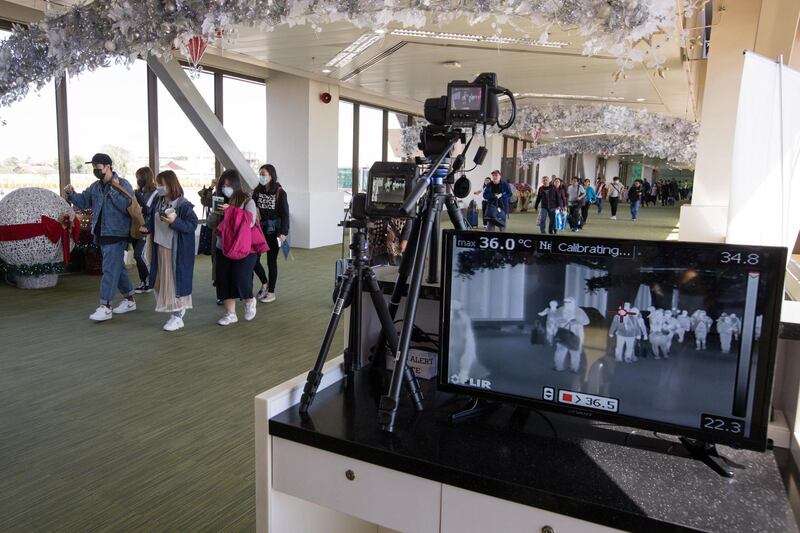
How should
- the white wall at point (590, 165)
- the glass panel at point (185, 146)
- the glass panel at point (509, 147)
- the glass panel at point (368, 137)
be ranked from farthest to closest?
the white wall at point (590, 165) → the glass panel at point (509, 147) → the glass panel at point (368, 137) → the glass panel at point (185, 146)

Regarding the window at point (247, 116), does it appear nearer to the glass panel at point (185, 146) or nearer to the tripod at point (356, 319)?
the glass panel at point (185, 146)

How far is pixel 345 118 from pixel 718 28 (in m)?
8.63

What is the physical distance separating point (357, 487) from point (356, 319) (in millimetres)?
547

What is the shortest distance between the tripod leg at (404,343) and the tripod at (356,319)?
0.8 inches

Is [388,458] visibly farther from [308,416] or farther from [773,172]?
[773,172]

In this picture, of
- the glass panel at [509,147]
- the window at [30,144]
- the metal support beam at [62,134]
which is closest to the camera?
the window at [30,144]

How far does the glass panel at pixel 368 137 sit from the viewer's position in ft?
48.2

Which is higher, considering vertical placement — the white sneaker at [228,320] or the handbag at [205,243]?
the handbag at [205,243]

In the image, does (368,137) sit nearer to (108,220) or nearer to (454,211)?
(108,220)

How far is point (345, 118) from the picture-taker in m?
14.1

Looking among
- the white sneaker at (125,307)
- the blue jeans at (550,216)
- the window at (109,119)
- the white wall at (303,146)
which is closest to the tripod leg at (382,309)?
the white sneaker at (125,307)

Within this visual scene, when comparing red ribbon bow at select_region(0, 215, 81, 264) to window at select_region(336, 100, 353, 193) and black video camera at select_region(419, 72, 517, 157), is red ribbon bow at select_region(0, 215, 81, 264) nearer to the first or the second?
black video camera at select_region(419, 72, 517, 157)

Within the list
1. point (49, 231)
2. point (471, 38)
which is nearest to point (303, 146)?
point (471, 38)

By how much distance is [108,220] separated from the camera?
5.35 m
